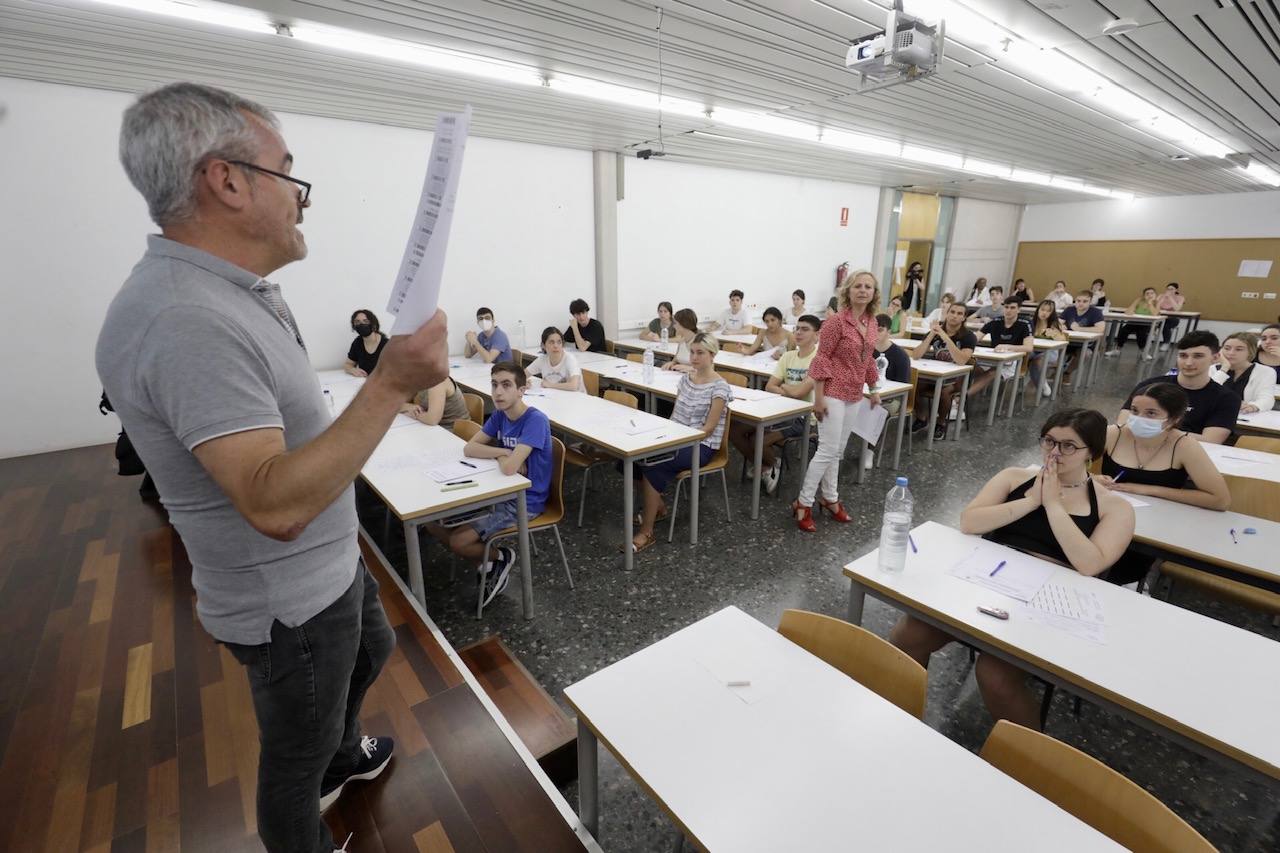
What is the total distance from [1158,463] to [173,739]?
426 centimetres

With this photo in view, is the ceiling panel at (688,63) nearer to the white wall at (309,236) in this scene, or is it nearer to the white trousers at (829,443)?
the white wall at (309,236)

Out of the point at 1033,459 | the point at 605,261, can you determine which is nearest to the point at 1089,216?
the point at 1033,459

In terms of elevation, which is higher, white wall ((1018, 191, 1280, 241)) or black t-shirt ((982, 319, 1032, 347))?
white wall ((1018, 191, 1280, 241))

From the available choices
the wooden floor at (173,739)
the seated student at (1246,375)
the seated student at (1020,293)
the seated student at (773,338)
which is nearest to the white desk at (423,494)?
the wooden floor at (173,739)

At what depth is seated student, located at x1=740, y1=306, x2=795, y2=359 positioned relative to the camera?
20.1ft

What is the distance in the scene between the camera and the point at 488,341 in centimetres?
625

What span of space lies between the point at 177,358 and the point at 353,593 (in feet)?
1.93

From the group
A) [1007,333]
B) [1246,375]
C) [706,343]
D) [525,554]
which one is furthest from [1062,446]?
[1007,333]

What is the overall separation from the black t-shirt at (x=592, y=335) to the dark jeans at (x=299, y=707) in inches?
221

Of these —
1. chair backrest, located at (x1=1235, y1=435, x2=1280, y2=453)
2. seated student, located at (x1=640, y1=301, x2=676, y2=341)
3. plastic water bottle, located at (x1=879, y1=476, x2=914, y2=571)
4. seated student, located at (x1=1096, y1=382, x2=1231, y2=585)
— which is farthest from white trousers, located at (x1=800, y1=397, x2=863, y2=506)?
seated student, located at (x1=640, y1=301, x2=676, y2=341)

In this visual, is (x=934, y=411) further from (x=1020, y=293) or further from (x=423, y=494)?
(x=1020, y=293)

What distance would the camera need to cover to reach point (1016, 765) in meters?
1.21

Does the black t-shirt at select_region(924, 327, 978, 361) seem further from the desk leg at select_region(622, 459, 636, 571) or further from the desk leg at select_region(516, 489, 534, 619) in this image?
the desk leg at select_region(516, 489, 534, 619)

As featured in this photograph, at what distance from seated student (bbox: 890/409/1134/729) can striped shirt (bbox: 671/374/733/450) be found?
1.79 metres
